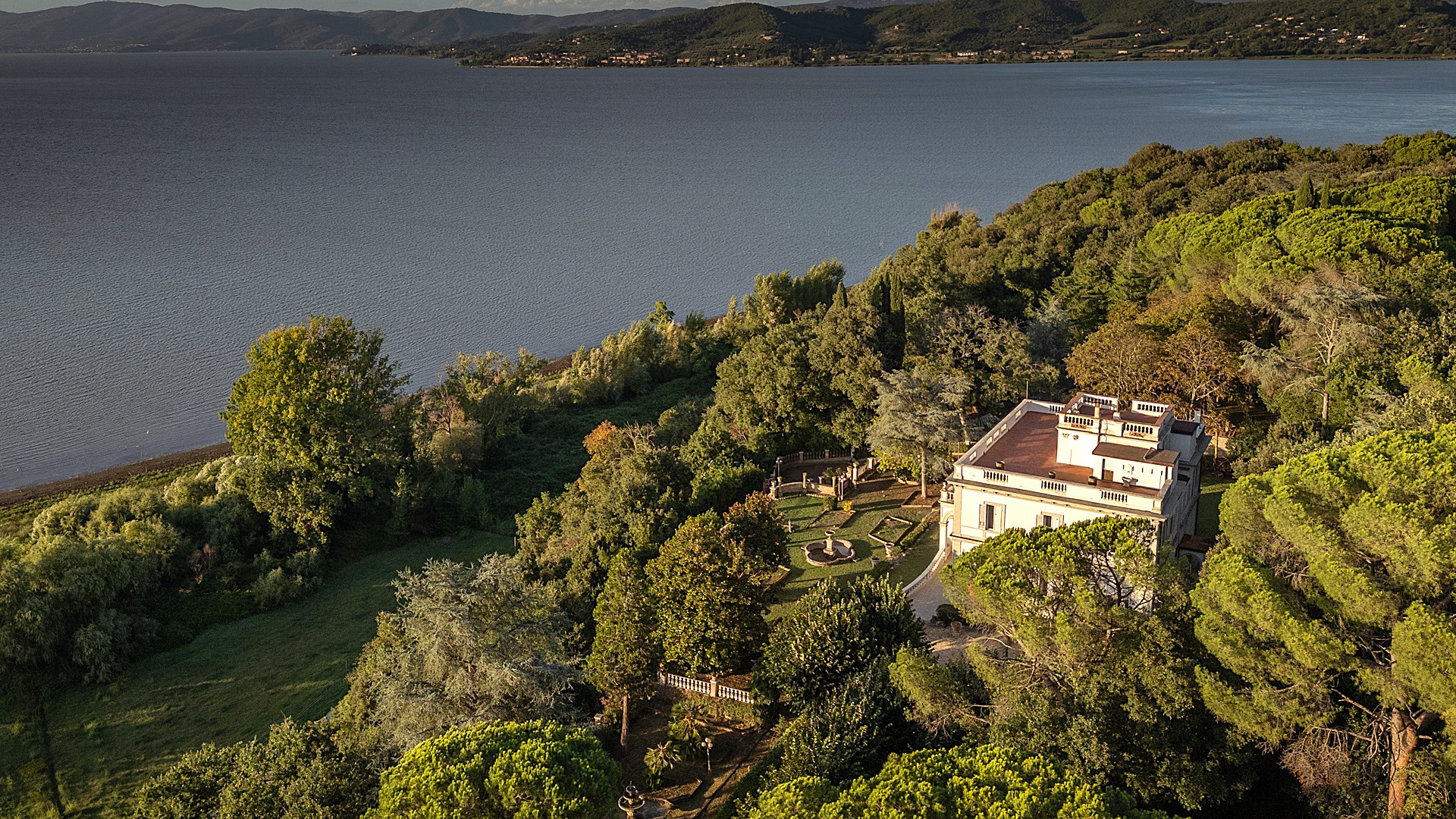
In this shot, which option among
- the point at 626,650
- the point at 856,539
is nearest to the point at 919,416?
the point at 856,539

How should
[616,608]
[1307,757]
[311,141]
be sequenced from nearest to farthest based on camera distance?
[1307,757], [616,608], [311,141]

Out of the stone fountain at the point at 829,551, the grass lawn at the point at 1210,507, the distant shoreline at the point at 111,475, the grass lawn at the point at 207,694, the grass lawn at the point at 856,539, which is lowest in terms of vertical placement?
the grass lawn at the point at 207,694

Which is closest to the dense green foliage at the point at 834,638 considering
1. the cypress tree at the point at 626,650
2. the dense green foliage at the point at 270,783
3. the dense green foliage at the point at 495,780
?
the cypress tree at the point at 626,650

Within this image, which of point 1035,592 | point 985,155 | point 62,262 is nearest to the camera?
point 1035,592

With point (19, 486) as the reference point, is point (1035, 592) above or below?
above

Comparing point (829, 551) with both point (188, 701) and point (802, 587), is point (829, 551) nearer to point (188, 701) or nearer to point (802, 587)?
point (802, 587)

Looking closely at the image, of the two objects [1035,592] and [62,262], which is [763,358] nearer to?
[1035,592]

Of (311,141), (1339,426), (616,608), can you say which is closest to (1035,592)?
(616,608)

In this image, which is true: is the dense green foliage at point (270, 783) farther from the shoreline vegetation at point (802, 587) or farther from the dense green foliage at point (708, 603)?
the dense green foliage at point (708, 603)
